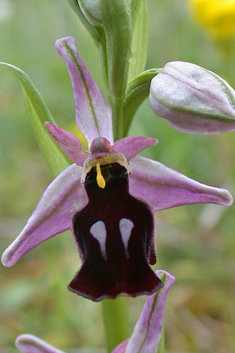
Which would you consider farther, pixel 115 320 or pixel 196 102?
pixel 115 320

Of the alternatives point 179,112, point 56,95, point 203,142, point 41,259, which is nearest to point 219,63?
point 203,142

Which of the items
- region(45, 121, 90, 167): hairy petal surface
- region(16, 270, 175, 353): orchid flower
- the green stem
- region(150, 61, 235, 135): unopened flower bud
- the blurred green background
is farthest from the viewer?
the blurred green background

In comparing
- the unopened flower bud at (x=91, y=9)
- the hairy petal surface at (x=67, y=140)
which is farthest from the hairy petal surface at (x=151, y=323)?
the unopened flower bud at (x=91, y=9)

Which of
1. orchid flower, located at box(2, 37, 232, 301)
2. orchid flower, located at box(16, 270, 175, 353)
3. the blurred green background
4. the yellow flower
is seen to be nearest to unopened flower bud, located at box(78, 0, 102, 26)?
orchid flower, located at box(2, 37, 232, 301)

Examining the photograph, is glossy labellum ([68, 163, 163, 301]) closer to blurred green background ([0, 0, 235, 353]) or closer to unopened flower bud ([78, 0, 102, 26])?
unopened flower bud ([78, 0, 102, 26])

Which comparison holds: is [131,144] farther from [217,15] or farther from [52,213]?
[217,15]

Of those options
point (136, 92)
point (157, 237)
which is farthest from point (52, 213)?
point (157, 237)

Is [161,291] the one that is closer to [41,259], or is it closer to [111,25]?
[111,25]
